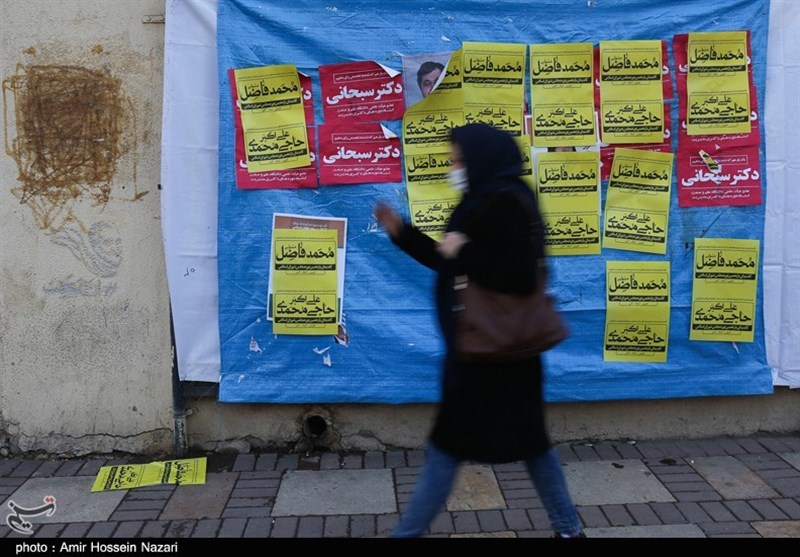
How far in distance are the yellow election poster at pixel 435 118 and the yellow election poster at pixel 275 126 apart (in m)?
0.61

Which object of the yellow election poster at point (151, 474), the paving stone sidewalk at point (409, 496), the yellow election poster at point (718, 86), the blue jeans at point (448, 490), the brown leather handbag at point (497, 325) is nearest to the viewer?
the brown leather handbag at point (497, 325)

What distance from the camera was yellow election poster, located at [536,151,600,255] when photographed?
204 inches

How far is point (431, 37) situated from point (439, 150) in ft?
2.13

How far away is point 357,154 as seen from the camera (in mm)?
5113

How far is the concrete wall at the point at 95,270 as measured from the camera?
5086 mm

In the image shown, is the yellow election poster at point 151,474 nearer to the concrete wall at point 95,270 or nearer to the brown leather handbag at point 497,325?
the concrete wall at point 95,270

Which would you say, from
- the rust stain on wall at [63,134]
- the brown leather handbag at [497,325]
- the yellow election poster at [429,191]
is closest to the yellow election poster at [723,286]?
the yellow election poster at [429,191]

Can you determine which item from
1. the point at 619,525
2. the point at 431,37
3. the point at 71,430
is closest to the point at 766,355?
the point at 619,525

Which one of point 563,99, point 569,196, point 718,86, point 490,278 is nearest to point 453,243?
point 490,278

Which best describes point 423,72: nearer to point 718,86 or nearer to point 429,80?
point 429,80

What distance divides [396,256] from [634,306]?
1.46 metres

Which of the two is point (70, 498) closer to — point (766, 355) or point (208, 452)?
point (208, 452)

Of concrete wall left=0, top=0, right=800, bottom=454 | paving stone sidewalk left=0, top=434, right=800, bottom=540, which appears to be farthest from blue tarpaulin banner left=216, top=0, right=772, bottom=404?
paving stone sidewalk left=0, top=434, right=800, bottom=540

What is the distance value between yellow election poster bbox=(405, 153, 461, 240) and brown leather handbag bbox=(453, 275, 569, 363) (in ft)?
6.15
